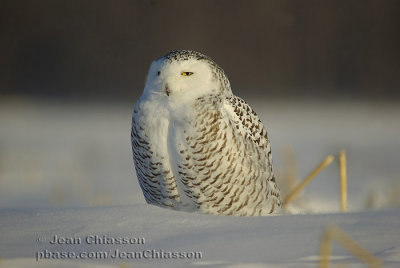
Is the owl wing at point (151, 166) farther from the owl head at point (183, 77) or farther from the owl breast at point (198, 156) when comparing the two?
the owl head at point (183, 77)

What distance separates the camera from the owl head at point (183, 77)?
2.94 metres

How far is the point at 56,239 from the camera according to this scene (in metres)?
2.31

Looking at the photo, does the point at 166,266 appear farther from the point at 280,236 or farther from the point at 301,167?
the point at 301,167

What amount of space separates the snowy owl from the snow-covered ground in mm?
277

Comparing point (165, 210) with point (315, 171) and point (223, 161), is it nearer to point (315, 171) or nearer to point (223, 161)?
point (223, 161)

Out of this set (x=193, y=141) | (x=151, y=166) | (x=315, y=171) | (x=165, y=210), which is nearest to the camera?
(x=165, y=210)

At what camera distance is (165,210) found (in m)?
2.70

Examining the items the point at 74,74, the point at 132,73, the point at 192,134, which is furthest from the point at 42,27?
the point at 192,134

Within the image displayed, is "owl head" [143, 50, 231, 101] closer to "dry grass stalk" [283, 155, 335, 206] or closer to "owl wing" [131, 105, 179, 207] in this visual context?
"owl wing" [131, 105, 179, 207]

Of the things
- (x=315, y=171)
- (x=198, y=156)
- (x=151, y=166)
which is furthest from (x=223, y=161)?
(x=315, y=171)

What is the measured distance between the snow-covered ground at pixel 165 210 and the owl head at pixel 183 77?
0.56 m

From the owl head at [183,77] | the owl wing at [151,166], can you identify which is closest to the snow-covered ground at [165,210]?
the owl wing at [151,166]

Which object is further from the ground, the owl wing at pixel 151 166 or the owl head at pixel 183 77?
the owl head at pixel 183 77

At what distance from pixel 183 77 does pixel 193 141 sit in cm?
32
